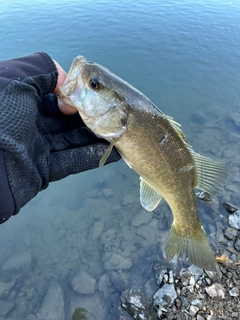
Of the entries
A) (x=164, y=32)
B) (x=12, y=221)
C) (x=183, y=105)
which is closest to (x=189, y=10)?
(x=164, y=32)

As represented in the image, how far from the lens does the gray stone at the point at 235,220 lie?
5.07 m

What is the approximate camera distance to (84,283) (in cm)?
458

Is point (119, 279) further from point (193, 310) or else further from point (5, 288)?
point (5, 288)

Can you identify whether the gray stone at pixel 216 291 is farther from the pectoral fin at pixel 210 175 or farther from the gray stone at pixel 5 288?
the gray stone at pixel 5 288

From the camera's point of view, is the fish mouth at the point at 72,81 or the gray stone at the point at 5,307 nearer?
the fish mouth at the point at 72,81

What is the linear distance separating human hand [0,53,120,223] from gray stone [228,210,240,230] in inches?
126

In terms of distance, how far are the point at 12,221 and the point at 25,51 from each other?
22.2 ft

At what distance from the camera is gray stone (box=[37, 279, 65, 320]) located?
4259 millimetres

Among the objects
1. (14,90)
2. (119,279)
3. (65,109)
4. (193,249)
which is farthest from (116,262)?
(14,90)

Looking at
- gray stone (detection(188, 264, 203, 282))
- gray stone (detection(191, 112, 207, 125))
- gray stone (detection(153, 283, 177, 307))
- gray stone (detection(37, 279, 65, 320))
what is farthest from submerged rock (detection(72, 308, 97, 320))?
gray stone (detection(191, 112, 207, 125))

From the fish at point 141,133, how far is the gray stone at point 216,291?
1792mm

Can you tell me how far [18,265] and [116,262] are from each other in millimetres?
1703

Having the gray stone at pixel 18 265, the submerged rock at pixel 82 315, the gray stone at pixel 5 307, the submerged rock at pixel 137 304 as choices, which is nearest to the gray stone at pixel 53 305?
the submerged rock at pixel 82 315

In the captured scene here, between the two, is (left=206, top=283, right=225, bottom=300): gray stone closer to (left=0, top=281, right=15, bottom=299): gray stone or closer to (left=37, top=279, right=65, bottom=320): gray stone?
(left=37, top=279, right=65, bottom=320): gray stone
